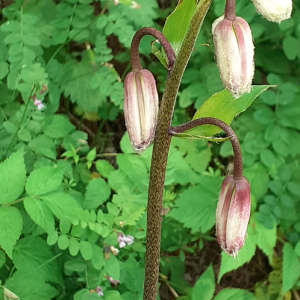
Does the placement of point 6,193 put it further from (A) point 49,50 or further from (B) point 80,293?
(A) point 49,50

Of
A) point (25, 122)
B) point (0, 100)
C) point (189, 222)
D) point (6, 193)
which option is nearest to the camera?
point (6, 193)

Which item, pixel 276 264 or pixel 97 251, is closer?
pixel 97 251

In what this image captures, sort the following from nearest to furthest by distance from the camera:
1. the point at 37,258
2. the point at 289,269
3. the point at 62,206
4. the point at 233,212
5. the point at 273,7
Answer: the point at 273,7 → the point at 233,212 → the point at 62,206 → the point at 37,258 → the point at 289,269

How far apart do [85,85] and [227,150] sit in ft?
2.25

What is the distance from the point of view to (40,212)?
1.04 meters

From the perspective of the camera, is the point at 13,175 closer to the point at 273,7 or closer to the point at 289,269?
the point at 273,7

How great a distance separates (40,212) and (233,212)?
1.64 ft

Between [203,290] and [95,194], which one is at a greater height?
[95,194]

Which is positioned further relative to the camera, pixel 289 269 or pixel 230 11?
pixel 289 269

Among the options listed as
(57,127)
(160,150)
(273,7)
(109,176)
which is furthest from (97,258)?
(273,7)

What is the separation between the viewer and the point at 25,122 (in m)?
1.33

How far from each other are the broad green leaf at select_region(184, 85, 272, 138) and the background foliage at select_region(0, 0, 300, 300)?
0.23 meters

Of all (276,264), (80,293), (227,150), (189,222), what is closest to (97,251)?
(80,293)

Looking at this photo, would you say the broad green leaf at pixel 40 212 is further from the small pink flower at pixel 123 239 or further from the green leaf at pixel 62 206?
the small pink flower at pixel 123 239
